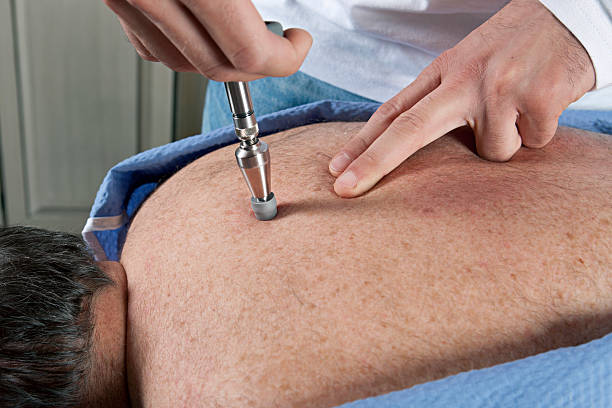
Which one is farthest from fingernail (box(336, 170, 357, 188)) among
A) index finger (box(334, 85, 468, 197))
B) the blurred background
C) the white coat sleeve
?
the blurred background

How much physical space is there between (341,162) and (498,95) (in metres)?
0.21

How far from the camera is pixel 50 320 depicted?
509 mm

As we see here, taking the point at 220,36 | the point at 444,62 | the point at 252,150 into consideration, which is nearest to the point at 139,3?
the point at 220,36

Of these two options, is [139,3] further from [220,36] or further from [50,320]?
A: [50,320]

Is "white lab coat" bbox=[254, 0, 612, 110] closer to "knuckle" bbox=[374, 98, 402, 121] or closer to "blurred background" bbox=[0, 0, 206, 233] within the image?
"knuckle" bbox=[374, 98, 402, 121]

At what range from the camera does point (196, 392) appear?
0.48 m

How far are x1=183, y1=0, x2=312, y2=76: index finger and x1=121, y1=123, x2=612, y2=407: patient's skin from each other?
0.21 m

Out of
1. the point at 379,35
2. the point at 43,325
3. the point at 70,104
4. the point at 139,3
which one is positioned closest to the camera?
the point at 139,3

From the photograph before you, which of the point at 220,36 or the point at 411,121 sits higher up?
the point at 220,36

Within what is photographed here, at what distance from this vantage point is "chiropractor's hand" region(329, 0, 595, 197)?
1.99 feet

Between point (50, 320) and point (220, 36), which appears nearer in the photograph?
point (220, 36)

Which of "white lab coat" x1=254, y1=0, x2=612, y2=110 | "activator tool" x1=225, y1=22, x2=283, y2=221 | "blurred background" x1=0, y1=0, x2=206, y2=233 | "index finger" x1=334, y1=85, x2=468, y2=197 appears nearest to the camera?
"activator tool" x1=225, y1=22, x2=283, y2=221

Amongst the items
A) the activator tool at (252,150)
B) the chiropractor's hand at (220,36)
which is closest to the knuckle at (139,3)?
the chiropractor's hand at (220,36)

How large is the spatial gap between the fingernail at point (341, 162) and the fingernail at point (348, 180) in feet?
0.14
